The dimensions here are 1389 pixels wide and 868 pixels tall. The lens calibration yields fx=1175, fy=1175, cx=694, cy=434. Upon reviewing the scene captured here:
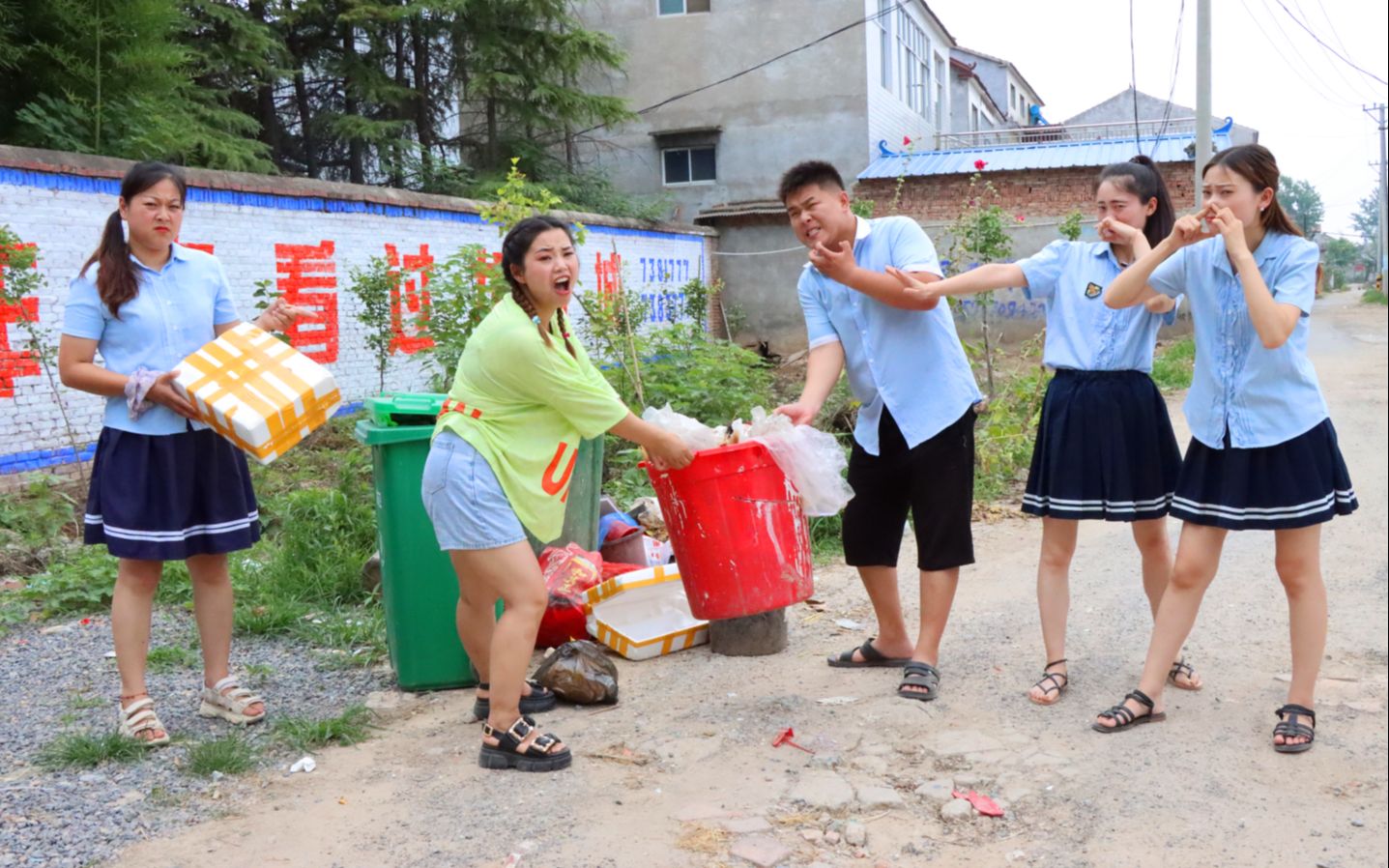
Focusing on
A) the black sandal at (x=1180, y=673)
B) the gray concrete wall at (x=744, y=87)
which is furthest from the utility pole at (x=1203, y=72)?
the black sandal at (x=1180, y=673)

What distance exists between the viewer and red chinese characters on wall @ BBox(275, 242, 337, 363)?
9883 mm

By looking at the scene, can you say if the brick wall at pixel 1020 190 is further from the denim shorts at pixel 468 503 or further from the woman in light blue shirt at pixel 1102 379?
the denim shorts at pixel 468 503

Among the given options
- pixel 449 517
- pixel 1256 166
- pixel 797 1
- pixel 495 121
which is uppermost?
pixel 797 1

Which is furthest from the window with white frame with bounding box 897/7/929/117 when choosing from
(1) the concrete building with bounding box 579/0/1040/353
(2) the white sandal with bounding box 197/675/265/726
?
(2) the white sandal with bounding box 197/675/265/726

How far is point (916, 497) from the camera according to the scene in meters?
4.02

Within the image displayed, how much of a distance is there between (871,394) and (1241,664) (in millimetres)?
1640

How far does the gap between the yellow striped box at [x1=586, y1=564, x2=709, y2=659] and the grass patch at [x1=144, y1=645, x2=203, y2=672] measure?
5.22ft

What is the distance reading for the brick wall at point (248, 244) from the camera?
7.45 metres

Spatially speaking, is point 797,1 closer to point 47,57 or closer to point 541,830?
point 47,57

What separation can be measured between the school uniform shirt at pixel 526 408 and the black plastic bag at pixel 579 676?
73 centimetres

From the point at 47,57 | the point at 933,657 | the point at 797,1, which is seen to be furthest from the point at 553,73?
the point at 933,657

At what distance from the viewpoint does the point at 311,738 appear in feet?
12.4

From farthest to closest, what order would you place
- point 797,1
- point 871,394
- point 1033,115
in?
1. point 1033,115
2. point 797,1
3. point 871,394

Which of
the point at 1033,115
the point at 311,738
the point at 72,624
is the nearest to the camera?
the point at 311,738
